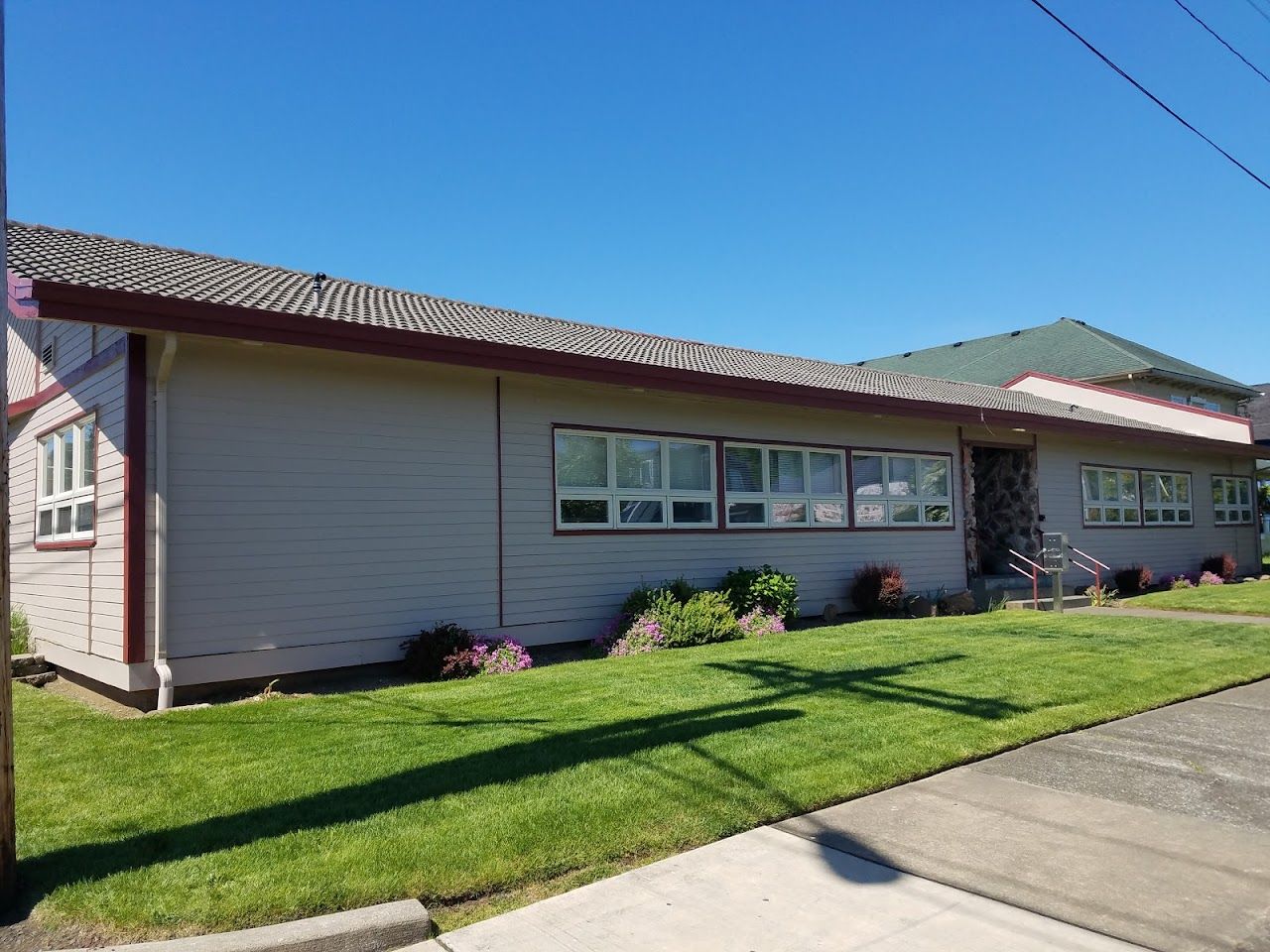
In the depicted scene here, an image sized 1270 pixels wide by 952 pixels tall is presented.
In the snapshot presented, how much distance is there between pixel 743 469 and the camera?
13.2 m

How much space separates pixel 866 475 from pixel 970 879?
1135cm

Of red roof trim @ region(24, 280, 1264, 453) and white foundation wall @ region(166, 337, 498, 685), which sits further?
white foundation wall @ region(166, 337, 498, 685)

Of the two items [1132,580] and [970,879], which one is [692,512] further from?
[1132,580]

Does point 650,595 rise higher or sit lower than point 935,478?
lower

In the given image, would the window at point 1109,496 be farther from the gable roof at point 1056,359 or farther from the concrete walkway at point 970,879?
the concrete walkway at point 970,879

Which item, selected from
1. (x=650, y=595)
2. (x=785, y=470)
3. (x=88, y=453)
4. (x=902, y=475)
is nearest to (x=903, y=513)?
(x=902, y=475)

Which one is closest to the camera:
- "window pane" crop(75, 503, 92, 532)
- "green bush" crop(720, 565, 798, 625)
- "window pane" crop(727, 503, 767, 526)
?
"window pane" crop(75, 503, 92, 532)

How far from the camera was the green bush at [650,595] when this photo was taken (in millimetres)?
11094

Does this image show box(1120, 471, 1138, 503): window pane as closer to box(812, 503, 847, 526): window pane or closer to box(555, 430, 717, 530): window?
box(812, 503, 847, 526): window pane

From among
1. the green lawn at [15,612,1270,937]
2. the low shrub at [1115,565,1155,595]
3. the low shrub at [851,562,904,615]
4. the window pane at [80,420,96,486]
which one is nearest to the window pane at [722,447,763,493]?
the low shrub at [851,562,904,615]

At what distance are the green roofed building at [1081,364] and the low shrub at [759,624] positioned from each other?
69.5 feet

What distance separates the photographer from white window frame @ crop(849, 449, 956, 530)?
1476 centimetres

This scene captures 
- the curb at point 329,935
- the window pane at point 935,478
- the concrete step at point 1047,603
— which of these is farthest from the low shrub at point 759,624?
the curb at point 329,935

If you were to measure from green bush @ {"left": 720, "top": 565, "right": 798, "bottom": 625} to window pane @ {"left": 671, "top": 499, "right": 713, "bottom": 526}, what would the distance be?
844 millimetres
